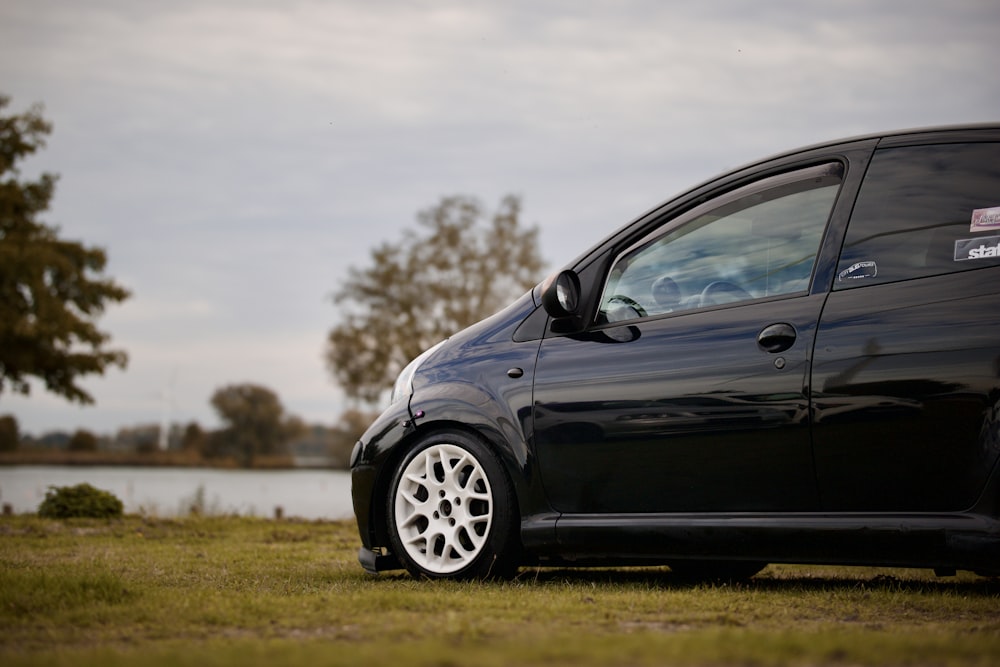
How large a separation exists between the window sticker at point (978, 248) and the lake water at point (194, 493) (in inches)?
376

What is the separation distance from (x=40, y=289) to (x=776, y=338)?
28739 mm

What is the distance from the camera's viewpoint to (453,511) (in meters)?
5.35

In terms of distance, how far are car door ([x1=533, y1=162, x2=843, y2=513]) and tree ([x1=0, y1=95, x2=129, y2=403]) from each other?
26799 millimetres

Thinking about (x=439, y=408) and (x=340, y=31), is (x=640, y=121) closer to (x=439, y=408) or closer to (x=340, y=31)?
(x=340, y=31)

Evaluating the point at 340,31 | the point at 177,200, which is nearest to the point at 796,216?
the point at 340,31

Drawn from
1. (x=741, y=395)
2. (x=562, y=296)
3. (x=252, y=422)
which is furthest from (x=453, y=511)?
(x=252, y=422)

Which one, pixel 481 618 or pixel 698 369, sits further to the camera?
pixel 698 369

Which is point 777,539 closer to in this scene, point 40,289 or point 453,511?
point 453,511

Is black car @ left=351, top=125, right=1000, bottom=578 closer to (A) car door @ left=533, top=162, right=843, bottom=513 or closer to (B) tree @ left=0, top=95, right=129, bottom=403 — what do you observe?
(A) car door @ left=533, top=162, right=843, bottom=513

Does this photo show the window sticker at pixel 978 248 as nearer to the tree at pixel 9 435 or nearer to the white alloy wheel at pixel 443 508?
the white alloy wheel at pixel 443 508

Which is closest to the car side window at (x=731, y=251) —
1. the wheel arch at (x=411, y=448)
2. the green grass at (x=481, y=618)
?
the wheel arch at (x=411, y=448)

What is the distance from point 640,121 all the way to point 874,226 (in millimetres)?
10298

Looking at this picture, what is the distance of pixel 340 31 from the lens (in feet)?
47.4

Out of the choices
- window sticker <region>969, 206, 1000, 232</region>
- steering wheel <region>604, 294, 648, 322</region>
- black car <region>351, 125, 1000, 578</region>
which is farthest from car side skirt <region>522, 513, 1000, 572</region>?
window sticker <region>969, 206, 1000, 232</region>
